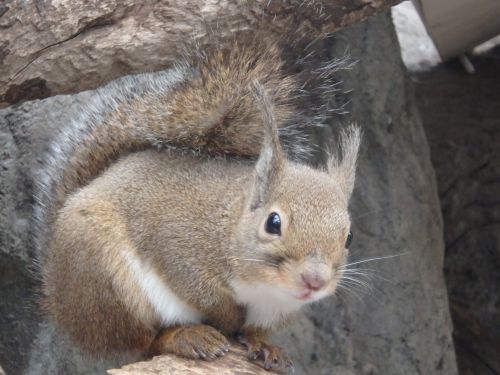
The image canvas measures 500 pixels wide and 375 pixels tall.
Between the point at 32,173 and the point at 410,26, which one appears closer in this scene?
Answer: the point at 32,173

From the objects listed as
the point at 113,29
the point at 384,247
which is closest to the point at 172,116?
the point at 113,29

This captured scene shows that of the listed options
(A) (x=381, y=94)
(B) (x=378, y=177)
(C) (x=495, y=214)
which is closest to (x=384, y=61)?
(A) (x=381, y=94)

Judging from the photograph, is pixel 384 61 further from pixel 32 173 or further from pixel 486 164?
pixel 32 173

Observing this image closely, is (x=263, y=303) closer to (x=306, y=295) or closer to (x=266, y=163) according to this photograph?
(x=306, y=295)

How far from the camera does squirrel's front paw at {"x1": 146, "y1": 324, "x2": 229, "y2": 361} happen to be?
230 cm

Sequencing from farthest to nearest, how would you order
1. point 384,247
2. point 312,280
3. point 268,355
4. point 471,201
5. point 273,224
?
1. point 471,201
2. point 384,247
3. point 268,355
4. point 273,224
5. point 312,280

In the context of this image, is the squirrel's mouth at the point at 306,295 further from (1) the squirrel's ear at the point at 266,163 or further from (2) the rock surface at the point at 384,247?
(2) the rock surface at the point at 384,247

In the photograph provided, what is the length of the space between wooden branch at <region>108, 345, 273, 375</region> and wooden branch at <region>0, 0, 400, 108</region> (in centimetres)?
74

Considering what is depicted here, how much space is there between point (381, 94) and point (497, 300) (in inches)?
41.4

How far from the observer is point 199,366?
7.41 ft

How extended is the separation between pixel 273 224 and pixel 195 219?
0.92 ft

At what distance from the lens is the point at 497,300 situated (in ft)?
12.5

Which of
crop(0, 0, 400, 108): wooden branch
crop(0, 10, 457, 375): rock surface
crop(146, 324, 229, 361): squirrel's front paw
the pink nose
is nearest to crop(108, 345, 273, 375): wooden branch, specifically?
crop(146, 324, 229, 361): squirrel's front paw

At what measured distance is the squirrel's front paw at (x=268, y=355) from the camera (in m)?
2.35
